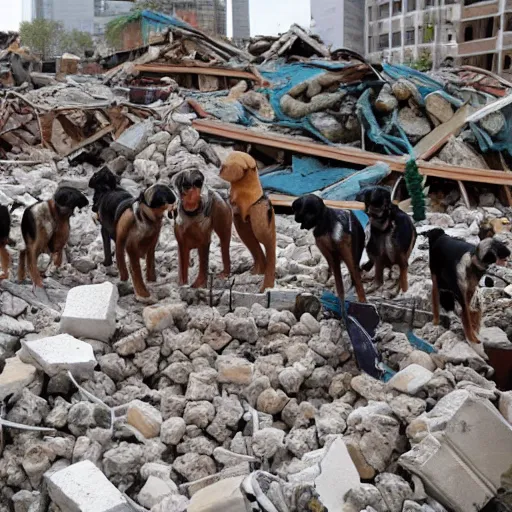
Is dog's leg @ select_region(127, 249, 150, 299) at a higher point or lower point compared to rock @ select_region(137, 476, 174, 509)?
higher

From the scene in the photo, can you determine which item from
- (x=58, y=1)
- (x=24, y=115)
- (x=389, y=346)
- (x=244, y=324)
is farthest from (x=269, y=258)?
(x=58, y=1)

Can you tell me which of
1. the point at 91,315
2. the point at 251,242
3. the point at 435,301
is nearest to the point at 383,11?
the point at 251,242

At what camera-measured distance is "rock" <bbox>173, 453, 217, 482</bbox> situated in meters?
3.46

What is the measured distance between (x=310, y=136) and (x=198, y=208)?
670cm

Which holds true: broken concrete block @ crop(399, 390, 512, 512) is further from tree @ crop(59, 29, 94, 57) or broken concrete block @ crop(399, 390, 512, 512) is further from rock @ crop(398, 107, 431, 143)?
tree @ crop(59, 29, 94, 57)

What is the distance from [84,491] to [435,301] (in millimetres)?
2748

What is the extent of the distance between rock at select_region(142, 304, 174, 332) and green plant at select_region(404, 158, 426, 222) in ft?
16.8

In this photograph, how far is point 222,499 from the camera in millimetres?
2984

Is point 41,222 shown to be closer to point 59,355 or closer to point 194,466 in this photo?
point 59,355

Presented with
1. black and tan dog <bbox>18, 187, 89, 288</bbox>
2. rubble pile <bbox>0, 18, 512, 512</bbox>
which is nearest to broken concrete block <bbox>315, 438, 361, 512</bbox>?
rubble pile <bbox>0, 18, 512, 512</bbox>

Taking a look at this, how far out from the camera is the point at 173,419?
3709 mm

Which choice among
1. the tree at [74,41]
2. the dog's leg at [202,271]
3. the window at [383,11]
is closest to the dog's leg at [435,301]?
the dog's leg at [202,271]

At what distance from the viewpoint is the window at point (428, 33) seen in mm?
29797

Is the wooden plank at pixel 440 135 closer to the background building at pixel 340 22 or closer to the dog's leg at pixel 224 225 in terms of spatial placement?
the dog's leg at pixel 224 225
